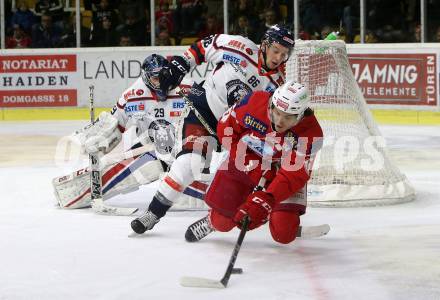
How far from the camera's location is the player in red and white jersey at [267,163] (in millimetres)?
4332

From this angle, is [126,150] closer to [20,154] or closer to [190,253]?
[190,253]

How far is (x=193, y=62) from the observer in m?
5.43

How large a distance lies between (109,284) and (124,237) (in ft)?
3.30

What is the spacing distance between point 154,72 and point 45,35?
22.0 ft

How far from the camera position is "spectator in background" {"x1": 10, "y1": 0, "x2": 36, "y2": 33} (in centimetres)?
1204

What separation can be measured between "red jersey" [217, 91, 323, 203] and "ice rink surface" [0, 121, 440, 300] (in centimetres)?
36

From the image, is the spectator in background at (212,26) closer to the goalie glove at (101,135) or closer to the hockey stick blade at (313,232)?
the goalie glove at (101,135)

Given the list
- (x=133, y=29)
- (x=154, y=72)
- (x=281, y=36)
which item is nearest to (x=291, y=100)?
(x=281, y=36)

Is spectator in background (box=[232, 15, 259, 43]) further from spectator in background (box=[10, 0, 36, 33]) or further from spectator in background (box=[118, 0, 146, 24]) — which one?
spectator in background (box=[10, 0, 36, 33])

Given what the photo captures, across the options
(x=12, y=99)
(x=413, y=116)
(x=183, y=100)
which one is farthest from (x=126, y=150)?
(x=12, y=99)

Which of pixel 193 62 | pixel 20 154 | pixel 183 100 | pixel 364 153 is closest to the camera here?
pixel 193 62

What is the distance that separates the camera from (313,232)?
4980mm

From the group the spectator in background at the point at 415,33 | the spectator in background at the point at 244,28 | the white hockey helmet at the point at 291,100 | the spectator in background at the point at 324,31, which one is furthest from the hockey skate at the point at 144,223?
the spectator in background at the point at 244,28

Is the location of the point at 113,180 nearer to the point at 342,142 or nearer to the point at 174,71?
the point at 174,71
